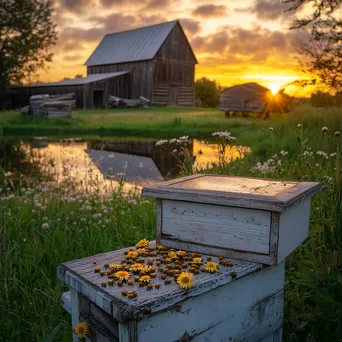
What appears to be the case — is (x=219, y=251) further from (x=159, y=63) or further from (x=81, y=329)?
(x=159, y=63)

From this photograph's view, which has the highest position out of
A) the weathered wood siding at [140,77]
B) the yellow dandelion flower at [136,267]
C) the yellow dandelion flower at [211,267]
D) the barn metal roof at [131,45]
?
the barn metal roof at [131,45]

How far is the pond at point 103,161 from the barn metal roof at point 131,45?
19032mm

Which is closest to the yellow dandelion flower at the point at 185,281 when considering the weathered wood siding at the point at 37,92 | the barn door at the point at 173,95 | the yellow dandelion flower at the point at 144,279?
the yellow dandelion flower at the point at 144,279

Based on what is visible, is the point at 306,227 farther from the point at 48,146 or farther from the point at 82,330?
the point at 48,146

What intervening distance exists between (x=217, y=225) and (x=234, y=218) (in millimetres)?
93

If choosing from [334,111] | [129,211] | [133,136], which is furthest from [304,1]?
[133,136]

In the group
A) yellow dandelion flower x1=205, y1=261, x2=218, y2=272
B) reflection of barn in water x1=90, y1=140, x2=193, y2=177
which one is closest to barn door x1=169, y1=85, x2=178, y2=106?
reflection of barn in water x1=90, y1=140, x2=193, y2=177

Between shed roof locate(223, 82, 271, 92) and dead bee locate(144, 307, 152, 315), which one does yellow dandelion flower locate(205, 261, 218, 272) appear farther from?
shed roof locate(223, 82, 271, 92)

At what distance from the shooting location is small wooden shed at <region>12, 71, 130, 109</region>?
32.7 metres

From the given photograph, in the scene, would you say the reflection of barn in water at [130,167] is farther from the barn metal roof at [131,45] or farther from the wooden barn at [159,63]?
the barn metal roof at [131,45]

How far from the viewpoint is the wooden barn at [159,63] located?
3497 cm

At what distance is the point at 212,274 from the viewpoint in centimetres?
171

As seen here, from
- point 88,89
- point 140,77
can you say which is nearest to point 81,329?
point 88,89

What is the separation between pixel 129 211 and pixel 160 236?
10.6 feet
